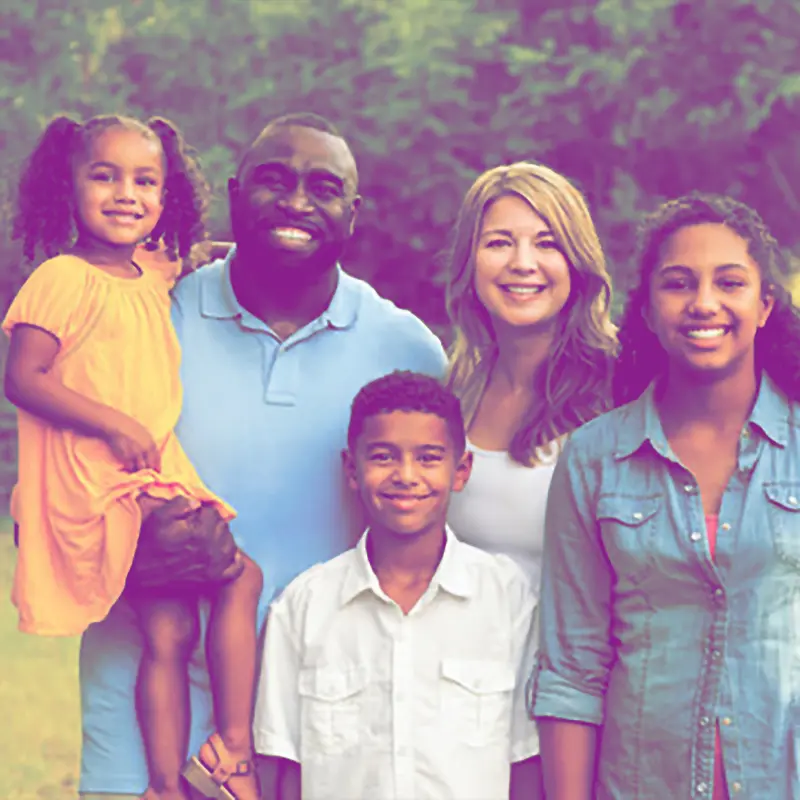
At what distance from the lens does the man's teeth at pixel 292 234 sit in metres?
3.80

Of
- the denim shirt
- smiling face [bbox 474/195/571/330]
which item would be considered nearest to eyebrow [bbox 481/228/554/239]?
smiling face [bbox 474/195/571/330]

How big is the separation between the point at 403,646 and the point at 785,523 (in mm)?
900

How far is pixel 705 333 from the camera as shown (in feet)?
10.9

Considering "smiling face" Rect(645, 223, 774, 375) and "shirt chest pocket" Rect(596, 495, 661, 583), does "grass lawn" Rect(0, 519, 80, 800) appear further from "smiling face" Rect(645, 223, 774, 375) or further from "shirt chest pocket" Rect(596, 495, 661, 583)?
"smiling face" Rect(645, 223, 774, 375)

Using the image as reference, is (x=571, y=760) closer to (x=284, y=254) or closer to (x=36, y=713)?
(x=284, y=254)

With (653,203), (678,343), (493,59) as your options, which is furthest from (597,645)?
(493,59)

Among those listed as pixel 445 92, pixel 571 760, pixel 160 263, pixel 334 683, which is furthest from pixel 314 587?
pixel 445 92

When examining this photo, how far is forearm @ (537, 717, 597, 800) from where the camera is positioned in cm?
342

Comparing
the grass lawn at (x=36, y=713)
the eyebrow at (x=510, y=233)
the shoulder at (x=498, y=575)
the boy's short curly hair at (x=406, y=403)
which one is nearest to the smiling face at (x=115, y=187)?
the boy's short curly hair at (x=406, y=403)

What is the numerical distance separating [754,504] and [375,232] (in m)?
10.1

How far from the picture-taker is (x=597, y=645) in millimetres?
3418

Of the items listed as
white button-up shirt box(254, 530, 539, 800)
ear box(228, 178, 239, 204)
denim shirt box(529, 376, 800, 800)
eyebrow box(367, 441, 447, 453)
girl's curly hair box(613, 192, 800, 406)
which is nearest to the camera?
denim shirt box(529, 376, 800, 800)

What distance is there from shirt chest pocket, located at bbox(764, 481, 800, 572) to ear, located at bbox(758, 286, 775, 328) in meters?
0.37

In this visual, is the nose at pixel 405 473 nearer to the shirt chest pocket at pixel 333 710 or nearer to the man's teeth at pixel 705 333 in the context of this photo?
the shirt chest pocket at pixel 333 710
